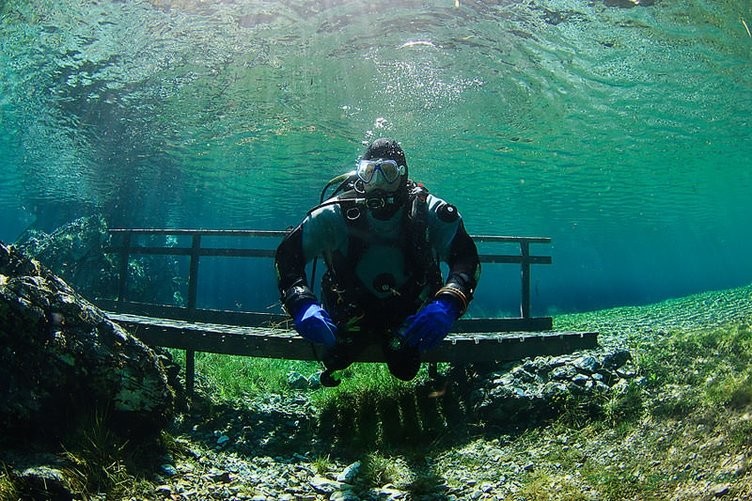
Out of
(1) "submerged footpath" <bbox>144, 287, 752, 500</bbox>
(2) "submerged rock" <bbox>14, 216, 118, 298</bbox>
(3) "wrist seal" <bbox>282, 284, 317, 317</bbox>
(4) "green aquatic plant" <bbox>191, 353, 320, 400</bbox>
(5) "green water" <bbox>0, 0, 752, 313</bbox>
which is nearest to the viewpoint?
(1) "submerged footpath" <bbox>144, 287, 752, 500</bbox>

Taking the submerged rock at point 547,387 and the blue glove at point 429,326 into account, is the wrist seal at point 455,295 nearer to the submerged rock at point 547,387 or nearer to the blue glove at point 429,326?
the blue glove at point 429,326

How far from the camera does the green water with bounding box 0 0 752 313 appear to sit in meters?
11.7

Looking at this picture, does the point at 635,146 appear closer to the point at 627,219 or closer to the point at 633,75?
the point at 633,75

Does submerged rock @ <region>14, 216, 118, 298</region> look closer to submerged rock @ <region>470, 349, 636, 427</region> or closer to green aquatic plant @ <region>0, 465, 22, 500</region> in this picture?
green aquatic plant @ <region>0, 465, 22, 500</region>

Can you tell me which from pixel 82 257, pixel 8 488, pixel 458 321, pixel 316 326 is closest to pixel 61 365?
pixel 8 488

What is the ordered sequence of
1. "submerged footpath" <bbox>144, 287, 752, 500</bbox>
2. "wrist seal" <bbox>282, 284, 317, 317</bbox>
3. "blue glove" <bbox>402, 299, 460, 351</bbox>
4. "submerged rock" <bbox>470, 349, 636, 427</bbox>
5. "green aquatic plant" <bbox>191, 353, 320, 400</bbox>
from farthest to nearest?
"green aquatic plant" <bbox>191, 353, 320, 400</bbox> → "submerged rock" <bbox>470, 349, 636, 427</bbox> → "wrist seal" <bbox>282, 284, 317, 317</bbox> → "blue glove" <bbox>402, 299, 460, 351</bbox> → "submerged footpath" <bbox>144, 287, 752, 500</bbox>

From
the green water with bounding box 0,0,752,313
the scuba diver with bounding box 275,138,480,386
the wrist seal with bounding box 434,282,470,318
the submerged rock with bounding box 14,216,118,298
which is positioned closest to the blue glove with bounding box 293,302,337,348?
the scuba diver with bounding box 275,138,480,386

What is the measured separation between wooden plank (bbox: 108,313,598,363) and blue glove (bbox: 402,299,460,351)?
2.42 metres

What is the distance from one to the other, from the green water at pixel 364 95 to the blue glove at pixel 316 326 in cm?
954

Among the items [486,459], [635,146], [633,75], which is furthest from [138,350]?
[635,146]

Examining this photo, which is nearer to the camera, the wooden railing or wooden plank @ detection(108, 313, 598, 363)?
wooden plank @ detection(108, 313, 598, 363)

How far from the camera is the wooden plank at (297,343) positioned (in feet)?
20.4

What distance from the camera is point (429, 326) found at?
3740 millimetres

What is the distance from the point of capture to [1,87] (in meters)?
15.7
